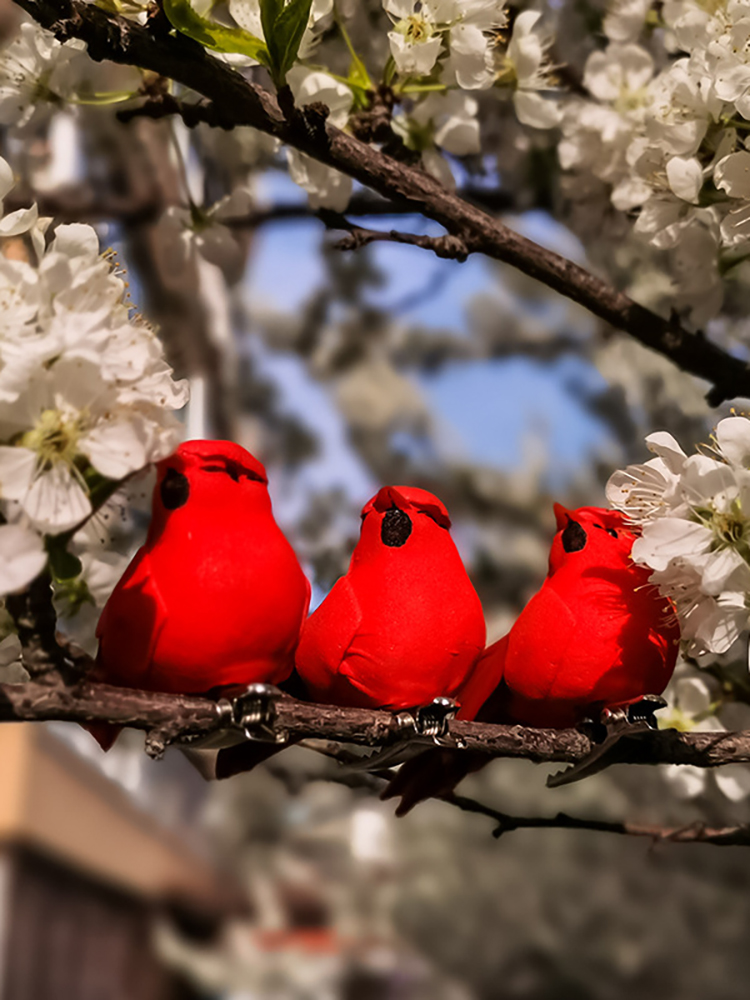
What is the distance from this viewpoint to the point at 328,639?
0.43 m

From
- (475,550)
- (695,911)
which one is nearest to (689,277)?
(475,550)

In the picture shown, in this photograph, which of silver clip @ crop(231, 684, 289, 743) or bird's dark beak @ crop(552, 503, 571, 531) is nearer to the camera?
silver clip @ crop(231, 684, 289, 743)

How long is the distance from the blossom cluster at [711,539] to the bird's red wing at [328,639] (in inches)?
5.3

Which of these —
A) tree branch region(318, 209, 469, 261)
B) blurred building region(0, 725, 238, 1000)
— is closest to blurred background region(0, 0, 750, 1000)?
blurred building region(0, 725, 238, 1000)

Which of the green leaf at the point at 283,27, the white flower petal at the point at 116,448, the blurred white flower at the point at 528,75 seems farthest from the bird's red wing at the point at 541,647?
the blurred white flower at the point at 528,75

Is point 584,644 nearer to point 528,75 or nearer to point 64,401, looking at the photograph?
point 64,401

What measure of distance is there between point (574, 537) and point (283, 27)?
11.8 inches

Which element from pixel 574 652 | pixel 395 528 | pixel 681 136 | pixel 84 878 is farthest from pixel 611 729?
pixel 84 878

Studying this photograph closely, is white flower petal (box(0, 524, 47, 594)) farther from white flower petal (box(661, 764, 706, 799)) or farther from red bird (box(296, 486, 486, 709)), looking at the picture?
white flower petal (box(661, 764, 706, 799))

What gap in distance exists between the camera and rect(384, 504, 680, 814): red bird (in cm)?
44

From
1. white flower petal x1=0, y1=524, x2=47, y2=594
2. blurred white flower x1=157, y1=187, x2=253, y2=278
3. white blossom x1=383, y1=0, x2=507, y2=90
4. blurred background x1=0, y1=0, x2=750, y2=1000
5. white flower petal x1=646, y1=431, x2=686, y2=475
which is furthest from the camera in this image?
blurred background x1=0, y1=0, x2=750, y2=1000

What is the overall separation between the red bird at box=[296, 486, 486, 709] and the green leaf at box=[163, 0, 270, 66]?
0.83 feet

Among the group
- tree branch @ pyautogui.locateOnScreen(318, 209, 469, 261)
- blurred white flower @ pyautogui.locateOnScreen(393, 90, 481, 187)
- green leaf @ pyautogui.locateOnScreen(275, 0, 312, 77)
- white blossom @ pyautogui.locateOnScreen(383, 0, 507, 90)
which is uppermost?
blurred white flower @ pyautogui.locateOnScreen(393, 90, 481, 187)

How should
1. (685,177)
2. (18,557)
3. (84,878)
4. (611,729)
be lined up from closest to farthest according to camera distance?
(18,557)
(611,729)
(685,177)
(84,878)
